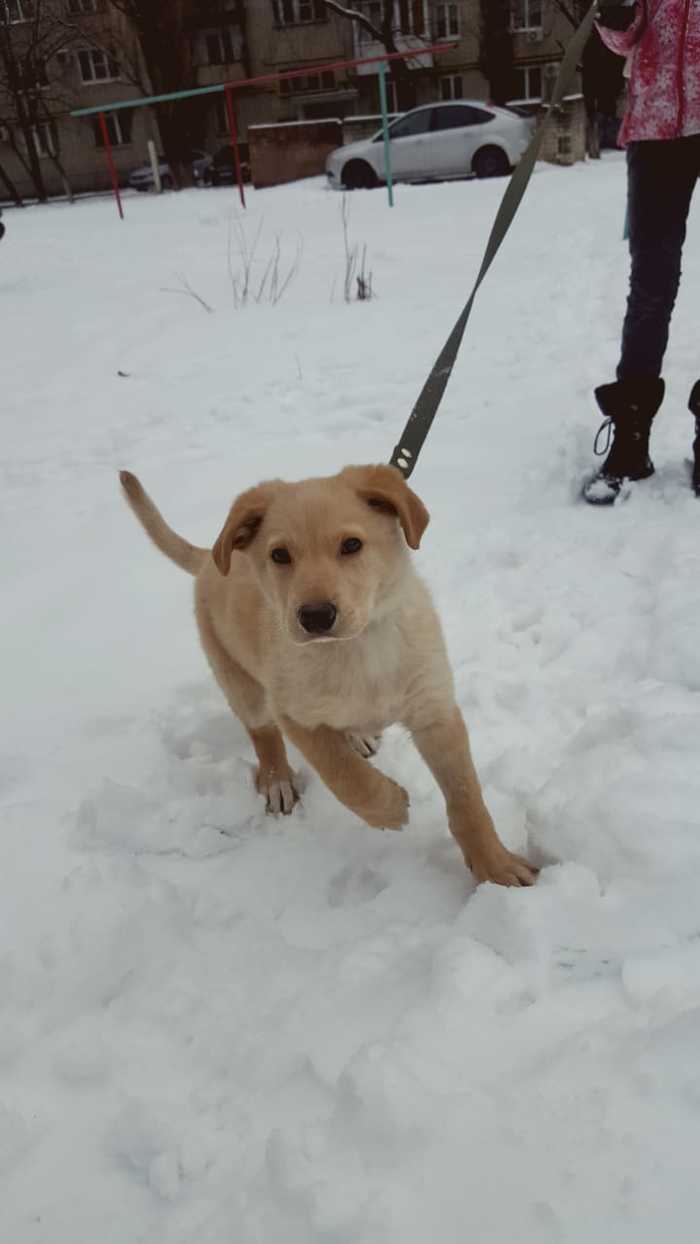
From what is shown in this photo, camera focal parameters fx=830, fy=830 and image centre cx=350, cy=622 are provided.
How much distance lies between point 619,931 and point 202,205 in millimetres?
17639

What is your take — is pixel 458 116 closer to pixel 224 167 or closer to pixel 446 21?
pixel 224 167

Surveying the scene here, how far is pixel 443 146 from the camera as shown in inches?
673

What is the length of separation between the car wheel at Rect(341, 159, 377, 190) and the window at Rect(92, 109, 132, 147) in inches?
755

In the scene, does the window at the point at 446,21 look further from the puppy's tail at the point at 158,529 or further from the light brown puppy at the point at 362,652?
the light brown puppy at the point at 362,652

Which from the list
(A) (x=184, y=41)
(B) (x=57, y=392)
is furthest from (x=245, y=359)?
(A) (x=184, y=41)

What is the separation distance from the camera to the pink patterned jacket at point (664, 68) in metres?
2.81

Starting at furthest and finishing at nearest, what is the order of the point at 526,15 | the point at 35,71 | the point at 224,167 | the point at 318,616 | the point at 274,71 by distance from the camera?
the point at 274,71 < the point at 526,15 < the point at 224,167 < the point at 35,71 < the point at 318,616

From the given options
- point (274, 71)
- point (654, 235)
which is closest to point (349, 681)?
point (654, 235)

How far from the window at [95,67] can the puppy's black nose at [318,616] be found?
37.2 m

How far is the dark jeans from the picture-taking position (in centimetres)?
292

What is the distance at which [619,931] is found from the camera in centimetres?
150

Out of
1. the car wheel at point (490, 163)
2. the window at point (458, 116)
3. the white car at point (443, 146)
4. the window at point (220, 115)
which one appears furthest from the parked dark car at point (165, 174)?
the car wheel at point (490, 163)

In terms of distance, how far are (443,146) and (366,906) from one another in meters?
18.6

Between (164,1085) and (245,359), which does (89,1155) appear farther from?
(245,359)
